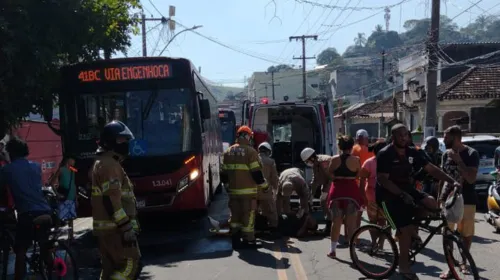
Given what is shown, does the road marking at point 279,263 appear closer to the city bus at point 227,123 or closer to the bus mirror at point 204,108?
the bus mirror at point 204,108

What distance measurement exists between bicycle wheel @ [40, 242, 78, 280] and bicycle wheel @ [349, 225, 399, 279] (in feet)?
11.1

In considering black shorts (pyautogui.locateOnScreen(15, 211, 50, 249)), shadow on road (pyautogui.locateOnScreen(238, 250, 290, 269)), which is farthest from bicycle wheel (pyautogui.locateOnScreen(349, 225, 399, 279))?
black shorts (pyautogui.locateOnScreen(15, 211, 50, 249))

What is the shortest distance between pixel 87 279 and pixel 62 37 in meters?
4.37

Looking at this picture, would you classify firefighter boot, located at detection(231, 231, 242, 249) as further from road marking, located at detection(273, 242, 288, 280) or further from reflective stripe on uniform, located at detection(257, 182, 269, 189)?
reflective stripe on uniform, located at detection(257, 182, 269, 189)

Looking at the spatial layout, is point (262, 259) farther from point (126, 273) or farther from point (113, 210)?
point (113, 210)

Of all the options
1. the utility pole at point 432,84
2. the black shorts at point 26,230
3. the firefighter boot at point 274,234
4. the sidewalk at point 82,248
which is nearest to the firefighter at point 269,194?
the firefighter boot at point 274,234

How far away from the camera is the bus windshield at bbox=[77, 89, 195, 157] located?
10.6 meters

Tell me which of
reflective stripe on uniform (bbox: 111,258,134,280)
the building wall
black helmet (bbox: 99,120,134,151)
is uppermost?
the building wall

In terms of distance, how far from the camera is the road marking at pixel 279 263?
24.3ft

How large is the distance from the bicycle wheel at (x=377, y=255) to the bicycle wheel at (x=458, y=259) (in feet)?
2.03

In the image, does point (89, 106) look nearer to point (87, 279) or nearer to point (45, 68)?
point (45, 68)

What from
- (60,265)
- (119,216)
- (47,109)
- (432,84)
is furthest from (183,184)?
(432,84)

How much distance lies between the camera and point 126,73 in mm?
10688

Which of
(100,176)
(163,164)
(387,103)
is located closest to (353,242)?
(100,176)
